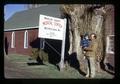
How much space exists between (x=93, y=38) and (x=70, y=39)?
58 centimetres

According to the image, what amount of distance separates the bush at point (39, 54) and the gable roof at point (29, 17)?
633mm

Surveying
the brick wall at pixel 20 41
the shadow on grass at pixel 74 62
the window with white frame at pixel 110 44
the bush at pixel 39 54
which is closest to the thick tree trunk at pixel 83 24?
the shadow on grass at pixel 74 62

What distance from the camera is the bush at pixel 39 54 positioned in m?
16.4

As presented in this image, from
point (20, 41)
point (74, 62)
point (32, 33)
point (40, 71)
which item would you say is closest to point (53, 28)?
point (32, 33)

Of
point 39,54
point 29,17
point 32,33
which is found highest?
point 29,17

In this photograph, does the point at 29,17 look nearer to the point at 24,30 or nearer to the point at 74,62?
the point at 24,30

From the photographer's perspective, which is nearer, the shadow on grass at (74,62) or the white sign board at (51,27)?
the white sign board at (51,27)

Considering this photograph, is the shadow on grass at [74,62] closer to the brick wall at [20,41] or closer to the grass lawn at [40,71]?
the grass lawn at [40,71]

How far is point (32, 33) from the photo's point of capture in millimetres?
16359

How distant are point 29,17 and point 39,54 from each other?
99cm
